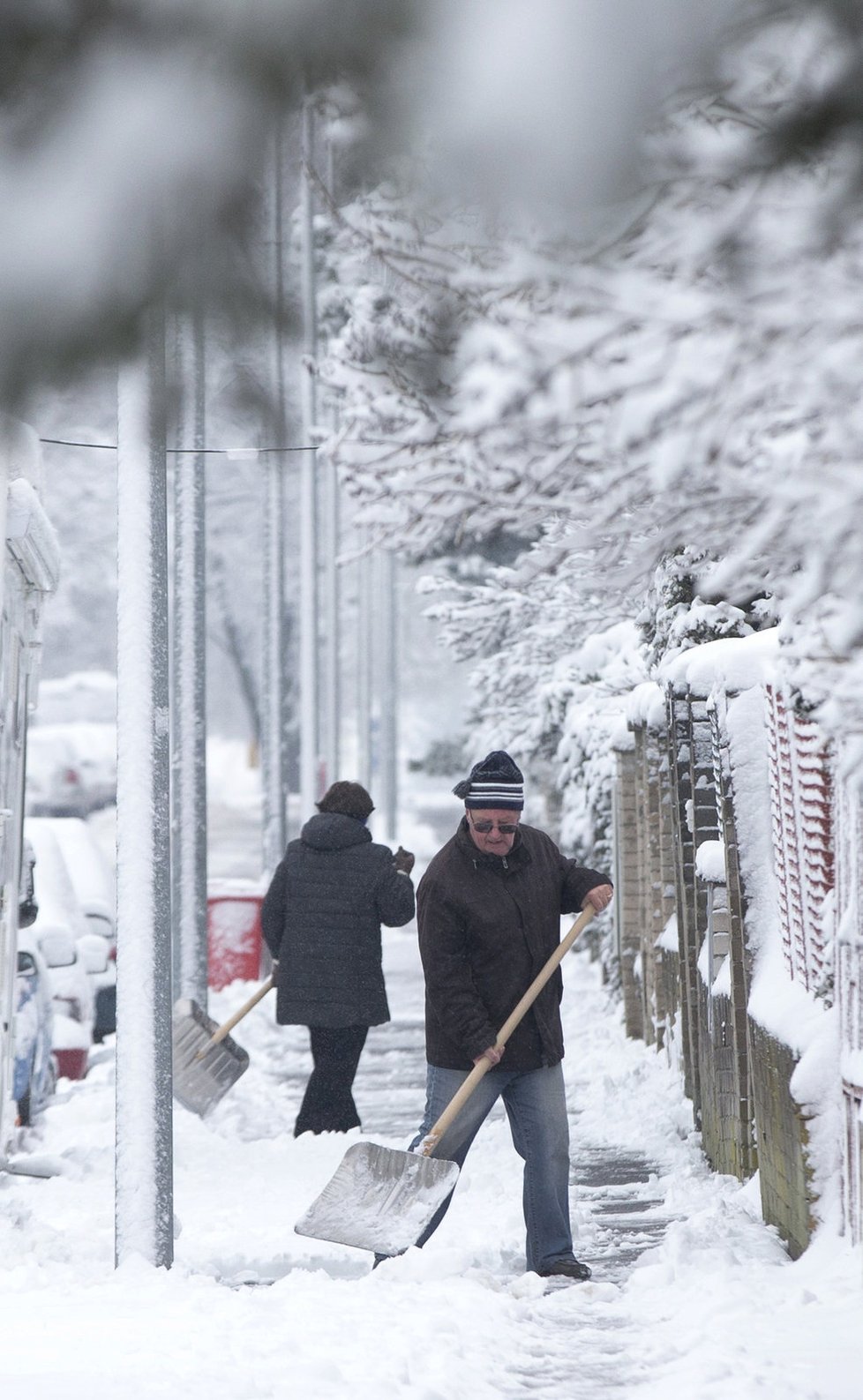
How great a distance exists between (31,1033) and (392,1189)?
3792 mm

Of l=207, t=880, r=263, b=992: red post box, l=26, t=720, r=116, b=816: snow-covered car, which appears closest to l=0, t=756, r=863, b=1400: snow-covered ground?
l=207, t=880, r=263, b=992: red post box

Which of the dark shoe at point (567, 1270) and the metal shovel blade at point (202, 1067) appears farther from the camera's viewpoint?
the metal shovel blade at point (202, 1067)

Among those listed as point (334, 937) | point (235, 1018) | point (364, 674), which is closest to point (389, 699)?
point (364, 674)

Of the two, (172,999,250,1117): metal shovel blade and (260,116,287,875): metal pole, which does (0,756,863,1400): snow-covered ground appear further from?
(260,116,287,875): metal pole

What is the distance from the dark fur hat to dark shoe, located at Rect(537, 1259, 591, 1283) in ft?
10.3

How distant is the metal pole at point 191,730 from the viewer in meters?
12.4

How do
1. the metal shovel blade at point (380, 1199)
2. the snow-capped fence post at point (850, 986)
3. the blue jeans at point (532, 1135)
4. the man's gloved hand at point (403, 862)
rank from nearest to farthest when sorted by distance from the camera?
the snow-capped fence post at point (850, 986) → the metal shovel blade at point (380, 1199) → the blue jeans at point (532, 1135) → the man's gloved hand at point (403, 862)

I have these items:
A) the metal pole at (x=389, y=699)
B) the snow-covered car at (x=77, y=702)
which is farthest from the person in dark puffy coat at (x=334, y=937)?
the snow-covered car at (x=77, y=702)

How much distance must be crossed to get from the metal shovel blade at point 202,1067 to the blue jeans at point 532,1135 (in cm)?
323

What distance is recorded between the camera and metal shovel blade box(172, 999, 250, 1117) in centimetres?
980

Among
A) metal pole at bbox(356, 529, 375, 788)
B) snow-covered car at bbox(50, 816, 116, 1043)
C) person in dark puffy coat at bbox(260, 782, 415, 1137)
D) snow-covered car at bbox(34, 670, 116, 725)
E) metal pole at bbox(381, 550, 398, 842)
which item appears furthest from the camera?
snow-covered car at bbox(34, 670, 116, 725)

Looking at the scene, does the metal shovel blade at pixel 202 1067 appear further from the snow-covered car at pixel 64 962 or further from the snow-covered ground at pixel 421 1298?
the snow-covered car at pixel 64 962

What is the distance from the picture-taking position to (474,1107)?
668 cm

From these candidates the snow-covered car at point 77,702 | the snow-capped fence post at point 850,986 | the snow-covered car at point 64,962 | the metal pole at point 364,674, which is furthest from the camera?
the snow-covered car at point 77,702
